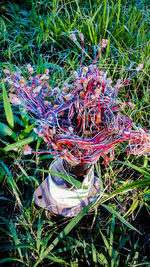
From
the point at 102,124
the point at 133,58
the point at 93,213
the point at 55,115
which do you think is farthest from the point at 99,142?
the point at 133,58

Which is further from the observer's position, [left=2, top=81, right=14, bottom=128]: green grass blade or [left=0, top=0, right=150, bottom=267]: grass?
[left=2, top=81, right=14, bottom=128]: green grass blade

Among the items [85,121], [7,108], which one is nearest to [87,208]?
[85,121]

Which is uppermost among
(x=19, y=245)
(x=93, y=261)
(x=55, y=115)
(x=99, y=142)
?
(x=55, y=115)

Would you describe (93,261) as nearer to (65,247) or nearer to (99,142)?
(65,247)

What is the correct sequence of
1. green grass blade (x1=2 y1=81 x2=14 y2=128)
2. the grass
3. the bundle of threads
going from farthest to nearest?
green grass blade (x1=2 y1=81 x2=14 y2=128) → the grass → the bundle of threads

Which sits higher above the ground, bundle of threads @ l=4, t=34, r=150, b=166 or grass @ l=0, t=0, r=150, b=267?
bundle of threads @ l=4, t=34, r=150, b=166

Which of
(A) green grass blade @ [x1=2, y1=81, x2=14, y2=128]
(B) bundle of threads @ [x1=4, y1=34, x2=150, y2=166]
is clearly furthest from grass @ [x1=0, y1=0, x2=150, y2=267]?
(B) bundle of threads @ [x1=4, y1=34, x2=150, y2=166]

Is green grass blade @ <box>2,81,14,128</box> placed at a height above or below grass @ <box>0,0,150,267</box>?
above

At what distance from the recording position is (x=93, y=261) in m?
0.93

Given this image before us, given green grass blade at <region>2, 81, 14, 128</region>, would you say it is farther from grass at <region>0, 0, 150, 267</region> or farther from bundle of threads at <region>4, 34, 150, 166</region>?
bundle of threads at <region>4, 34, 150, 166</region>

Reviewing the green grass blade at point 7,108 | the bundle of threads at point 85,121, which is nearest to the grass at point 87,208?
the green grass blade at point 7,108

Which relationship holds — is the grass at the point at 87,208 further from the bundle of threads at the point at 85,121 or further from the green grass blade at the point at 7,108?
the bundle of threads at the point at 85,121

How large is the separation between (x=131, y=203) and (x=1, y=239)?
59 cm

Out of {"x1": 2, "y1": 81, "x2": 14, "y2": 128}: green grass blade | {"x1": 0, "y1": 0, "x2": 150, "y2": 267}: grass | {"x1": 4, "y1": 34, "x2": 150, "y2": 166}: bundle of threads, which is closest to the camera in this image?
{"x1": 4, "y1": 34, "x2": 150, "y2": 166}: bundle of threads
